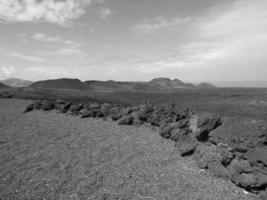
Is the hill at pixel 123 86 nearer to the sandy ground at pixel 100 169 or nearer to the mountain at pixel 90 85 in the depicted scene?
the mountain at pixel 90 85

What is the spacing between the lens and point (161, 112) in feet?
30.7

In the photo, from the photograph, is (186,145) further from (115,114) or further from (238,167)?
(115,114)

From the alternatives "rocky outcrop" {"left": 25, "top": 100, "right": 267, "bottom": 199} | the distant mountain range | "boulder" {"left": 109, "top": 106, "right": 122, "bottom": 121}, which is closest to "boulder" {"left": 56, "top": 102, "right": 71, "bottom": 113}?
"boulder" {"left": 109, "top": 106, "right": 122, "bottom": 121}

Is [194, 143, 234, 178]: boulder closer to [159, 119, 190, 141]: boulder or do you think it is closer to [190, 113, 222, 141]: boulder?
[190, 113, 222, 141]: boulder

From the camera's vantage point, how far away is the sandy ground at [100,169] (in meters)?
3.90

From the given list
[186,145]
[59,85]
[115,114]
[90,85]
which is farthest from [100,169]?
[90,85]

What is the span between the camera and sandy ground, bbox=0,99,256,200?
3.90m

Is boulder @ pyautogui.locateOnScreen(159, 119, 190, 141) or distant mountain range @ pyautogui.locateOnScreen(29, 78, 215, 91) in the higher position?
distant mountain range @ pyautogui.locateOnScreen(29, 78, 215, 91)

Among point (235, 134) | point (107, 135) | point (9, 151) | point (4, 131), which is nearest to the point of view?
point (235, 134)

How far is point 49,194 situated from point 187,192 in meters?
2.70

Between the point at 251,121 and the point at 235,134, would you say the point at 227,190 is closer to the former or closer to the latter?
the point at 235,134

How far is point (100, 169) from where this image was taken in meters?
4.86

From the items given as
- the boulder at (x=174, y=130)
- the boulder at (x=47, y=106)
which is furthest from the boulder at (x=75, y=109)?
the boulder at (x=174, y=130)

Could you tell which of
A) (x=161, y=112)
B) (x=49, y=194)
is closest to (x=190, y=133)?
(x=161, y=112)
